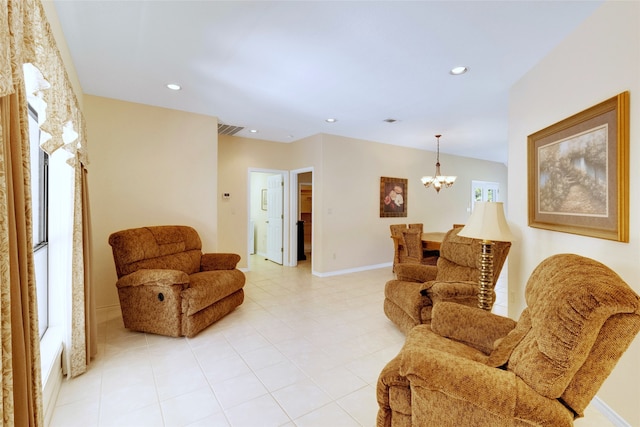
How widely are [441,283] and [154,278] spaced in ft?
8.81

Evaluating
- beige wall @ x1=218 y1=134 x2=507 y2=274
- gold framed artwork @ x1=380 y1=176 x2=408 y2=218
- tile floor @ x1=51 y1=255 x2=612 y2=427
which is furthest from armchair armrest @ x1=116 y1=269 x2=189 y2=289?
gold framed artwork @ x1=380 y1=176 x2=408 y2=218

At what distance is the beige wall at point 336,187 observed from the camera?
17.2ft

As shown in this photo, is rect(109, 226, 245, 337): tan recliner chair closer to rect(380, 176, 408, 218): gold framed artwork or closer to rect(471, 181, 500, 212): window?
rect(380, 176, 408, 218): gold framed artwork

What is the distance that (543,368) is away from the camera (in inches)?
43.0

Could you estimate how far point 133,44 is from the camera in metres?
2.37

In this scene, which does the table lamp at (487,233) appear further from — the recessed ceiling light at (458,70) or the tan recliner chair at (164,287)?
the tan recliner chair at (164,287)

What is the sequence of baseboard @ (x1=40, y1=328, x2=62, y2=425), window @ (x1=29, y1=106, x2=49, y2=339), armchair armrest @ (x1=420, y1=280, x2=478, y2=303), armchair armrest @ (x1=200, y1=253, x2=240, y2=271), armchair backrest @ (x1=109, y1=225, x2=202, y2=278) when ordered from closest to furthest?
baseboard @ (x1=40, y1=328, x2=62, y2=425), window @ (x1=29, y1=106, x2=49, y2=339), armchair armrest @ (x1=420, y1=280, x2=478, y2=303), armchair backrest @ (x1=109, y1=225, x2=202, y2=278), armchair armrest @ (x1=200, y1=253, x2=240, y2=271)

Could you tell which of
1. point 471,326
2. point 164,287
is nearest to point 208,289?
point 164,287

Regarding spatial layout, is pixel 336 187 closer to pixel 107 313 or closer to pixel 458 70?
pixel 458 70

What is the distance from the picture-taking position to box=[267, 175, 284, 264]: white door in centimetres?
609

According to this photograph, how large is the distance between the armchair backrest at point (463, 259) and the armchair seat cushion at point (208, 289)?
2.28 meters

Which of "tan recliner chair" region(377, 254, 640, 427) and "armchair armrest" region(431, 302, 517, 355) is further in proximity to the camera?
"armchair armrest" region(431, 302, 517, 355)

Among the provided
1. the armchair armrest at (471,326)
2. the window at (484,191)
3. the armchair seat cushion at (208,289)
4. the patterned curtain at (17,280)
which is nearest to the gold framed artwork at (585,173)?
the armchair armrest at (471,326)

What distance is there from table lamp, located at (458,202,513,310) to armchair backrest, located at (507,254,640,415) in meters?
1.02
